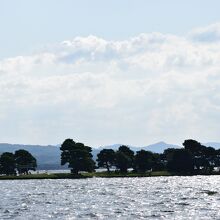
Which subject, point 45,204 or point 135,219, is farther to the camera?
point 45,204

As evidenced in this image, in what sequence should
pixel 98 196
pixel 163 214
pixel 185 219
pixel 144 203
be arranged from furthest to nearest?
pixel 98 196
pixel 144 203
pixel 163 214
pixel 185 219

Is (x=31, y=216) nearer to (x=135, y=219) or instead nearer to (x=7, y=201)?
(x=135, y=219)

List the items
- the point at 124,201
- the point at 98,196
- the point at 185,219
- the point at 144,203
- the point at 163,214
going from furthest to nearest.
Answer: the point at 98,196 < the point at 124,201 < the point at 144,203 < the point at 163,214 < the point at 185,219

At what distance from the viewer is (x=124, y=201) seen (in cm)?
11056

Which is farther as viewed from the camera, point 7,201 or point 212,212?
point 7,201

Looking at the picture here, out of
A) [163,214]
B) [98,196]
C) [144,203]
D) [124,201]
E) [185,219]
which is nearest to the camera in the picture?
[185,219]

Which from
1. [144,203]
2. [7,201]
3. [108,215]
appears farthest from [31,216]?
[7,201]

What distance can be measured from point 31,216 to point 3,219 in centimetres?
449

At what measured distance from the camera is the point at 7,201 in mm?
116438

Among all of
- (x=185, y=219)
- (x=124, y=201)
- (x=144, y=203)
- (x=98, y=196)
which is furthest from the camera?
(x=98, y=196)

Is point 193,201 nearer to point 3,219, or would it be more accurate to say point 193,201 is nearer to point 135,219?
point 135,219

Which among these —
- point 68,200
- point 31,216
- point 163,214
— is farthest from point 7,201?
point 163,214

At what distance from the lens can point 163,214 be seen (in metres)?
82.8

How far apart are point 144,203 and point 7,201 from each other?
29982 millimetres
